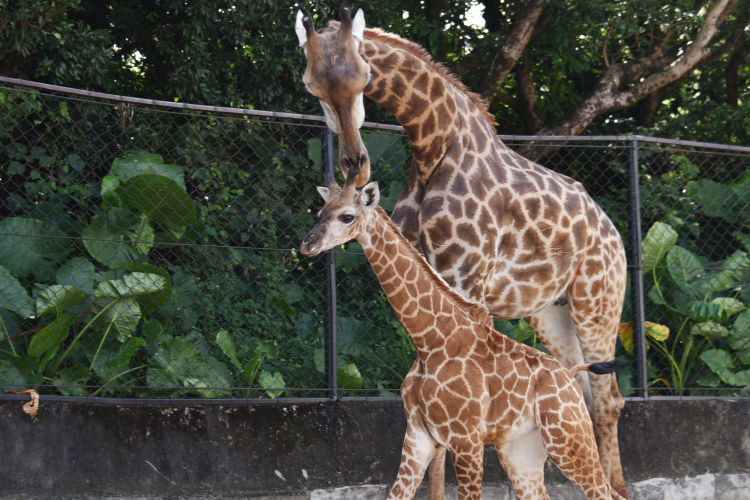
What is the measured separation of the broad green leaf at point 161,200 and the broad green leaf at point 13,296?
86 centimetres

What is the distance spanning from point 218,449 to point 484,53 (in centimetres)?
546

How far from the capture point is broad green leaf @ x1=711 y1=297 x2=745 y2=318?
271 inches

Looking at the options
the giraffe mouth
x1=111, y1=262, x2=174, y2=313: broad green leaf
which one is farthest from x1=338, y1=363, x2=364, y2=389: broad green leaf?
the giraffe mouth

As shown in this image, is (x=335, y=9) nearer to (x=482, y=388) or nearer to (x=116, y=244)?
(x=116, y=244)

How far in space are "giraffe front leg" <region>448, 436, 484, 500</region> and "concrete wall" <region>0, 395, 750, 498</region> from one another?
1892mm

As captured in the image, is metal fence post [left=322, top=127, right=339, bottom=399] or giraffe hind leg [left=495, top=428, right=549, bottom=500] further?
metal fence post [left=322, top=127, right=339, bottom=399]

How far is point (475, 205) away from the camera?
A: 455cm

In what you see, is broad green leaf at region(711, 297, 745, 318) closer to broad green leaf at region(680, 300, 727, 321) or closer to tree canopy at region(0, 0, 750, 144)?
broad green leaf at region(680, 300, 727, 321)

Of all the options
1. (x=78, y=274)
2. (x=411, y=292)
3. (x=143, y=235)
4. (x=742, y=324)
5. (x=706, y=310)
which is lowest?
(x=742, y=324)

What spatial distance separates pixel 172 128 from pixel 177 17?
2124mm

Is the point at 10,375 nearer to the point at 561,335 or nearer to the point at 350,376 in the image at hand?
the point at 350,376

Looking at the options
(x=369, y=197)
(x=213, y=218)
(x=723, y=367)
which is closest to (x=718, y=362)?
(x=723, y=367)

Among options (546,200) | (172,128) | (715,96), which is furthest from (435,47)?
(546,200)

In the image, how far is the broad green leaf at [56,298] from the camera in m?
5.62
